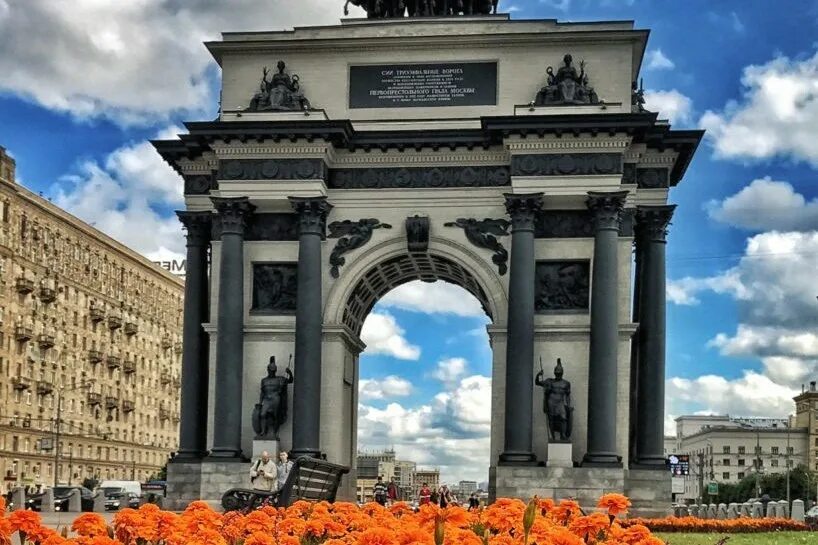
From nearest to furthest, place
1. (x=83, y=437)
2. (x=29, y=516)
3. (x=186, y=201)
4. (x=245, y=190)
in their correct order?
(x=29, y=516) → (x=245, y=190) → (x=186, y=201) → (x=83, y=437)

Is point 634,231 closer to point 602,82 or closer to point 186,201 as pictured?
point 602,82

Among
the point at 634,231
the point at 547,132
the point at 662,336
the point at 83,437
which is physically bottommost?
the point at 83,437

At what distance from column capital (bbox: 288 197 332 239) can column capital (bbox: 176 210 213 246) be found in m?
4.63

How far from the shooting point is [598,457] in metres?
43.0

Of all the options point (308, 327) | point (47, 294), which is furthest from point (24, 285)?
point (308, 327)

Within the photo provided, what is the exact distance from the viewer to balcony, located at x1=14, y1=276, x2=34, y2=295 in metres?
93.2

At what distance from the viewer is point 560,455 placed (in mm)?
43719

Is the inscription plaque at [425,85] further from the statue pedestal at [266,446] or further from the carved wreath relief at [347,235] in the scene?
the statue pedestal at [266,446]

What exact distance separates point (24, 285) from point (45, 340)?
6107 millimetres

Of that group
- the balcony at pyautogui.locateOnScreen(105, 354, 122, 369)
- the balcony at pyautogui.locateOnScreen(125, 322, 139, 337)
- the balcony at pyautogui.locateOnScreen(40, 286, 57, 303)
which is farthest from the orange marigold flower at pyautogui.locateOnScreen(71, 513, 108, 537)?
the balcony at pyautogui.locateOnScreen(125, 322, 139, 337)

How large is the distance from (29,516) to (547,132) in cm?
3488

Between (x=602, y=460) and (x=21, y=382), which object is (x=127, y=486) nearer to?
(x=21, y=382)

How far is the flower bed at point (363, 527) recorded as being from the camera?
10.6 meters

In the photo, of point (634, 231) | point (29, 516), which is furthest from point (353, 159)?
point (29, 516)
